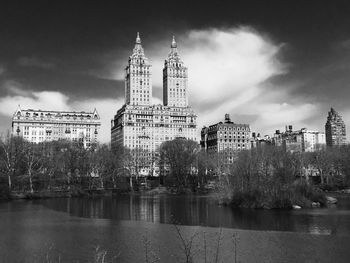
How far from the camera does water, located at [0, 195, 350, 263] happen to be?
2784 centimetres

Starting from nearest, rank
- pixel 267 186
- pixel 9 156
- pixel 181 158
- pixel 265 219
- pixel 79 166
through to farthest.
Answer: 1. pixel 265 219
2. pixel 267 186
3. pixel 9 156
4. pixel 79 166
5. pixel 181 158

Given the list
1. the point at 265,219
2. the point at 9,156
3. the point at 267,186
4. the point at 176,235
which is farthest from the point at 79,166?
the point at 176,235

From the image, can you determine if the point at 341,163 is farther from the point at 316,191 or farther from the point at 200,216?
the point at 200,216

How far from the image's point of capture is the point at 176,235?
3519 centimetres

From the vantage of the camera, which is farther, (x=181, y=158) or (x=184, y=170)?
(x=181, y=158)

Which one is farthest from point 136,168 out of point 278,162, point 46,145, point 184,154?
point 278,162

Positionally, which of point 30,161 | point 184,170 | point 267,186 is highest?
point 30,161

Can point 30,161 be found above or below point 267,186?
above

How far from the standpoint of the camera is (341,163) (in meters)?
115

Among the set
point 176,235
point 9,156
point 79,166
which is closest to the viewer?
point 176,235

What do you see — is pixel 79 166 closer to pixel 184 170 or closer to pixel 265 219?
pixel 184 170

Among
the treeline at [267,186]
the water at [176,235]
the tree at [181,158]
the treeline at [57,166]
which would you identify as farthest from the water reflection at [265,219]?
the tree at [181,158]

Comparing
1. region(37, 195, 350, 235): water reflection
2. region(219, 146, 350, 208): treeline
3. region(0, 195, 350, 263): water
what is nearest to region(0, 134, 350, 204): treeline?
region(219, 146, 350, 208): treeline

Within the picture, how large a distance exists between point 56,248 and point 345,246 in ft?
68.3
